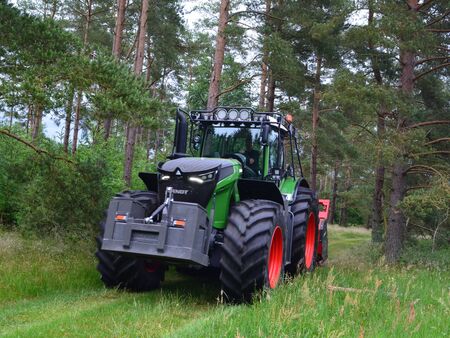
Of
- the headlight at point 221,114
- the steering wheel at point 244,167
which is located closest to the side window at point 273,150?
the steering wheel at point 244,167

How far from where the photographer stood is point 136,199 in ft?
22.9

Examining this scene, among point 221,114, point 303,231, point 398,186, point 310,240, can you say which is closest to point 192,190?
point 221,114

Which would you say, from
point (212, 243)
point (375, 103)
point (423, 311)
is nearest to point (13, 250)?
point (212, 243)

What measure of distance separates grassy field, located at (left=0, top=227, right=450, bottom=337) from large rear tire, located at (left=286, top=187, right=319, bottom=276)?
0.85m

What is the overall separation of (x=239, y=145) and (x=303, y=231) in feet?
5.74

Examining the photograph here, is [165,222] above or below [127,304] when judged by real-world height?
above

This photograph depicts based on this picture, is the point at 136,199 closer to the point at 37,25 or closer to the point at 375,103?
the point at 37,25

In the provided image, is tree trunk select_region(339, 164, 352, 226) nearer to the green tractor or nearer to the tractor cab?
the tractor cab

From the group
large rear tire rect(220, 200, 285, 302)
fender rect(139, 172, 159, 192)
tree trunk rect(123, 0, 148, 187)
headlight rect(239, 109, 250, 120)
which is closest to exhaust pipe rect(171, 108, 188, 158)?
fender rect(139, 172, 159, 192)

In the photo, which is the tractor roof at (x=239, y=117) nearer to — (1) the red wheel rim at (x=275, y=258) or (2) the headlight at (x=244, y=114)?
(2) the headlight at (x=244, y=114)

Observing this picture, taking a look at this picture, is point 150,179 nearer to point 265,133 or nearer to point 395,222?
point 265,133

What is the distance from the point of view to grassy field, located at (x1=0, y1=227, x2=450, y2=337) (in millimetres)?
4641

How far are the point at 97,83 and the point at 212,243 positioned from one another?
4.10m

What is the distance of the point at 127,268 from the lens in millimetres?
7074
